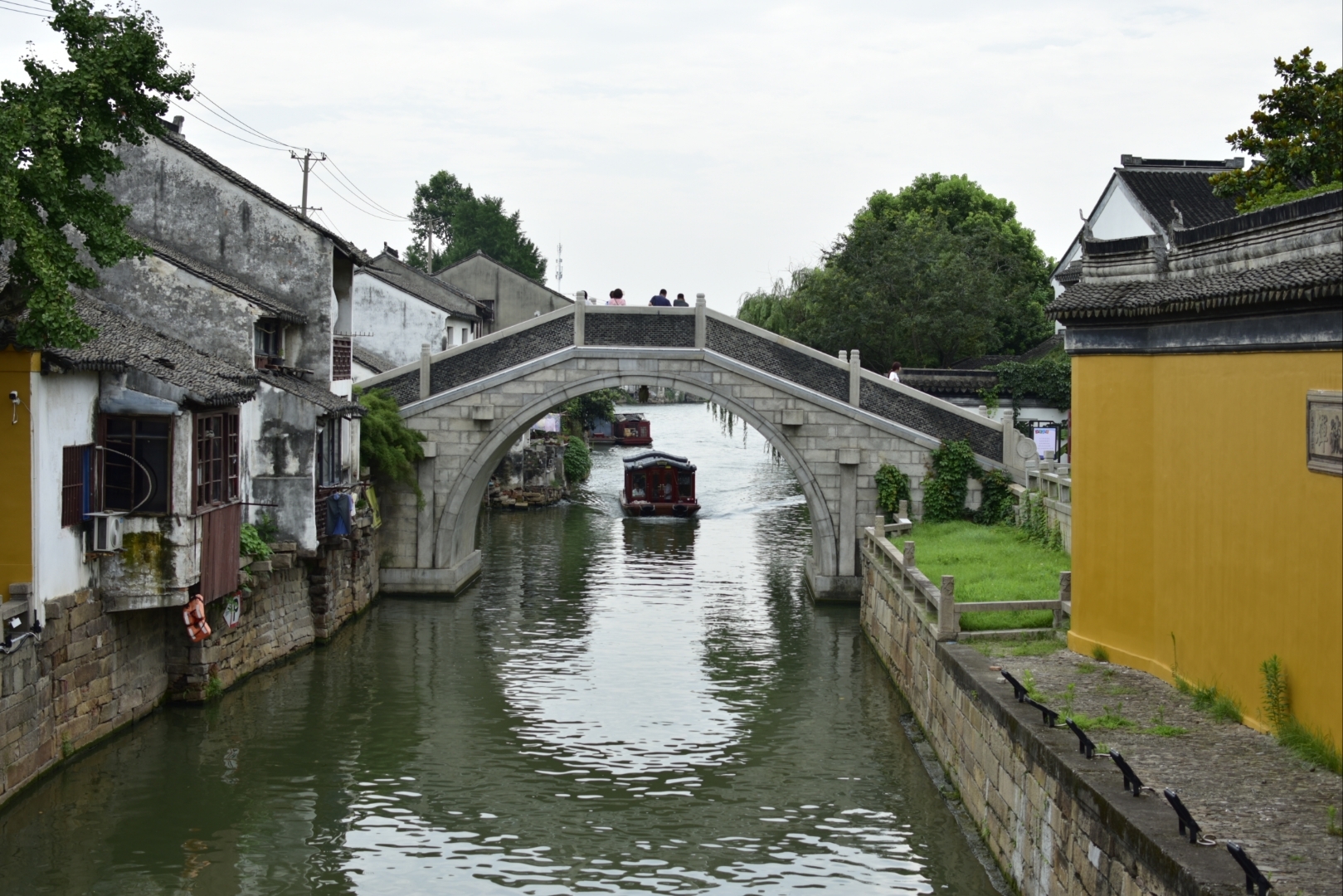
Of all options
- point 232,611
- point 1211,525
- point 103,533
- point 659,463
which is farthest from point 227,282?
point 659,463

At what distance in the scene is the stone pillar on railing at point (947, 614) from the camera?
52.0ft

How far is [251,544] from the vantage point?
1928 cm

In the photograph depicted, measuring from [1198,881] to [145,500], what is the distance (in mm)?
11957

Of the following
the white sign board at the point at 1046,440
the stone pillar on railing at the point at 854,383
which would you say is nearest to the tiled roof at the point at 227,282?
the stone pillar on railing at the point at 854,383

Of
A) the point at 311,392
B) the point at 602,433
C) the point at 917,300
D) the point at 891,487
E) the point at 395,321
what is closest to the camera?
the point at 311,392

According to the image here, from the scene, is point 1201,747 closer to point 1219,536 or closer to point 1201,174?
point 1219,536

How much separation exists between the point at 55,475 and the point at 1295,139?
17.0 metres

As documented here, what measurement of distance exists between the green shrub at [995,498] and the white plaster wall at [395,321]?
18.4 metres

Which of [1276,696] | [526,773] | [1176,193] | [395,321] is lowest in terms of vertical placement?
[526,773]

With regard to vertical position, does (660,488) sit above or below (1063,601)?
above

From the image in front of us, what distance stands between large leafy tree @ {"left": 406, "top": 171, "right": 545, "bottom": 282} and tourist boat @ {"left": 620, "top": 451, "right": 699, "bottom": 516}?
40741 mm

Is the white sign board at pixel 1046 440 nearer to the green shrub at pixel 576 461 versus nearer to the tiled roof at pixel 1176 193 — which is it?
the tiled roof at pixel 1176 193

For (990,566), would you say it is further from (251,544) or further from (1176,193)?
(1176,193)

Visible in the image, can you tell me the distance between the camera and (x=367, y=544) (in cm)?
2608
